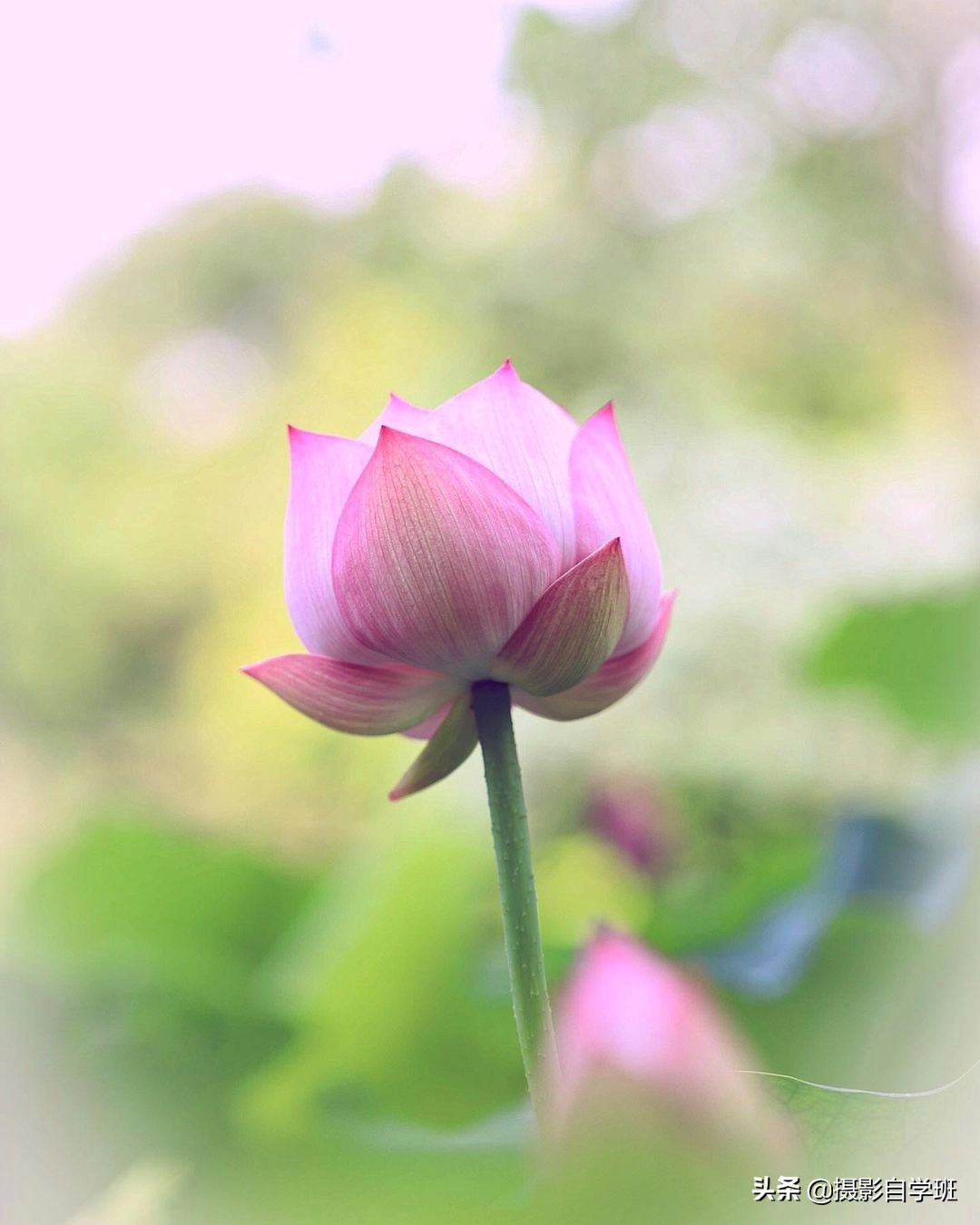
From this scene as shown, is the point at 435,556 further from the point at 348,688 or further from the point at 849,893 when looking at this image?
the point at 849,893

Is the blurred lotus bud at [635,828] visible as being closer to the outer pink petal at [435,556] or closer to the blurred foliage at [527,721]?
the blurred foliage at [527,721]

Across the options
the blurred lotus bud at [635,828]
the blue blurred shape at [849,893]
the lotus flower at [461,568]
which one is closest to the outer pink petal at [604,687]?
the lotus flower at [461,568]

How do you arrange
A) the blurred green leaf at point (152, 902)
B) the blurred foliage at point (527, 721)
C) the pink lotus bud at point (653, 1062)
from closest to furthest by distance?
the pink lotus bud at point (653, 1062) < the blurred foliage at point (527, 721) < the blurred green leaf at point (152, 902)

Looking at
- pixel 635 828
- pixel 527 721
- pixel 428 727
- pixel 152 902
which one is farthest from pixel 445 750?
pixel 527 721

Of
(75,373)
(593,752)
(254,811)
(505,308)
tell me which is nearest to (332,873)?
(593,752)

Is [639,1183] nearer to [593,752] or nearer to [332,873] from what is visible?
[332,873]

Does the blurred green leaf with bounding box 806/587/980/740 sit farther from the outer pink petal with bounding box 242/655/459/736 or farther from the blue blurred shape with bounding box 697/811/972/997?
the outer pink petal with bounding box 242/655/459/736
